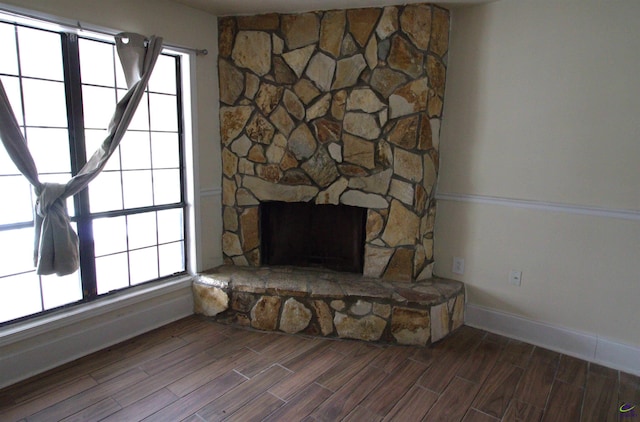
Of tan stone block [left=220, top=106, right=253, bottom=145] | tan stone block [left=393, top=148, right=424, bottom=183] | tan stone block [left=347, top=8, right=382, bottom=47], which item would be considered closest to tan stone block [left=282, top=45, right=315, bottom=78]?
tan stone block [left=347, top=8, right=382, bottom=47]

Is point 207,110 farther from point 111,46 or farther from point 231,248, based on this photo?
point 231,248

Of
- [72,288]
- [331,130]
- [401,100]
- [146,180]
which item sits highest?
[401,100]

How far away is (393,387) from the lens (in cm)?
225

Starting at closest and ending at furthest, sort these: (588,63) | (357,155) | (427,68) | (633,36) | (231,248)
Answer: (633,36) → (588,63) → (427,68) → (357,155) → (231,248)

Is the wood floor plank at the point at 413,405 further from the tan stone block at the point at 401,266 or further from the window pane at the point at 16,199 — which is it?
the window pane at the point at 16,199

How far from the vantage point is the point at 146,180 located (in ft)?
9.36

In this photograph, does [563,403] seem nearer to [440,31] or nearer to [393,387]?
[393,387]

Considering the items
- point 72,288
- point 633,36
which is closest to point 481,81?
point 633,36

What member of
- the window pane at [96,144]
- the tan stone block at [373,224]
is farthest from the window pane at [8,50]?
the tan stone block at [373,224]

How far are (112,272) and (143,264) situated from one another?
230 millimetres

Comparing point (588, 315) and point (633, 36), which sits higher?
point (633, 36)

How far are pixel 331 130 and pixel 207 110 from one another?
3.44 ft

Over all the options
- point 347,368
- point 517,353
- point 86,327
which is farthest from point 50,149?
point 517,353

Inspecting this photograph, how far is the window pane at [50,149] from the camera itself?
226 centimetres
